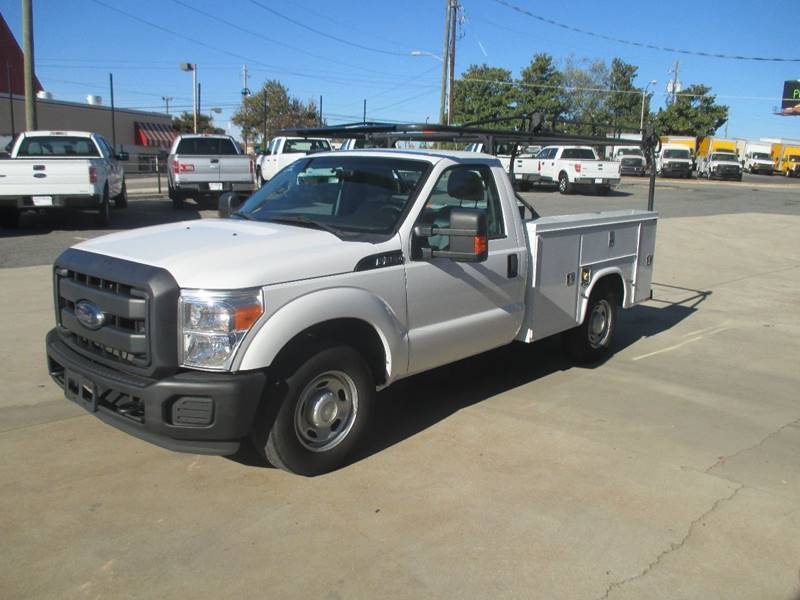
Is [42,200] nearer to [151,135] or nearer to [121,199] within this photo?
[121,199]

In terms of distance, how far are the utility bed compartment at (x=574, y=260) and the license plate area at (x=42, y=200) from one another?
10.3 m

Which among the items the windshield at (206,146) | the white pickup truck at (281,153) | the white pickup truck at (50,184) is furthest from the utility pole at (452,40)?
the white pickup truck at (50,184)

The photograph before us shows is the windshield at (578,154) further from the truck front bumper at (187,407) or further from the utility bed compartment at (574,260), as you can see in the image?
the truck front bumper at (187,407)

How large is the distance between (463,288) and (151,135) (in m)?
56.6

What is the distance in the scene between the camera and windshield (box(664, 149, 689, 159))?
48938mm

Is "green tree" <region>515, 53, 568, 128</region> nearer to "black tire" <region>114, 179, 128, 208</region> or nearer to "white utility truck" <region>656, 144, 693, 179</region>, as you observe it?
"white utility truck" <region>656, 144, 693, 179</region>

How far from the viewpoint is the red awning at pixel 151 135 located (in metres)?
56.2

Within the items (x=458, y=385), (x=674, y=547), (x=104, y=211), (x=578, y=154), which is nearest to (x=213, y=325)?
(x=674, y=547)

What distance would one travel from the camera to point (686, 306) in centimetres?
1003

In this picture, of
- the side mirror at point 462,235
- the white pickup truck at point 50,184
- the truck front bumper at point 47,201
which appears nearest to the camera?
the side mirror at point 462,235

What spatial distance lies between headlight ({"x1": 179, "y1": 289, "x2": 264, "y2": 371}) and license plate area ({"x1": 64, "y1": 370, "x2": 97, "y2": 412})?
1.98ft

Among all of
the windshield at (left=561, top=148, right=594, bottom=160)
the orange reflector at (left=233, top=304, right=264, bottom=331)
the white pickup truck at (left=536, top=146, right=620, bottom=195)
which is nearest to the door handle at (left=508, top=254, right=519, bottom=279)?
the orange reflector at (left=233, top=304, right=264, bottom=331)

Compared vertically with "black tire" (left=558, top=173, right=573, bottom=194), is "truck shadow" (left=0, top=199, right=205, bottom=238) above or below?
below

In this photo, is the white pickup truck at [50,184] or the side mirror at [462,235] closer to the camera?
the side mirror at [462,235]
